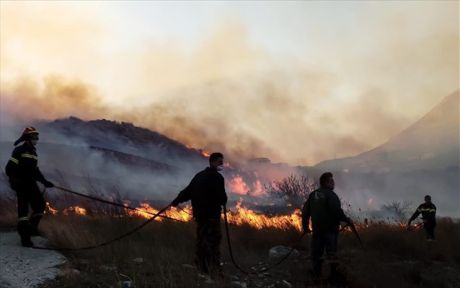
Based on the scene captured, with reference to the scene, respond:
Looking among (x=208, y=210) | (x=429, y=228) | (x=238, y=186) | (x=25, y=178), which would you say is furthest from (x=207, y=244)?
(x=238, y=186)

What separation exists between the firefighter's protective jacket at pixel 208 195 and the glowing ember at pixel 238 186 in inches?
2281

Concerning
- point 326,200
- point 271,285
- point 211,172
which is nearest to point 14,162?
point 211,172

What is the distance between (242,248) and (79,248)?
4115 millimetres

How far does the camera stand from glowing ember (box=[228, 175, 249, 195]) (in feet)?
217

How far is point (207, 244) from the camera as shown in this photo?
792cm

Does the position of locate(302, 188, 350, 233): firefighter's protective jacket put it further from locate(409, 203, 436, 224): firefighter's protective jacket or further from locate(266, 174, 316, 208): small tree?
locate(266, 174, 316, 208): small tree

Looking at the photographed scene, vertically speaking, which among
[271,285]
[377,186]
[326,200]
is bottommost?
[271,285]

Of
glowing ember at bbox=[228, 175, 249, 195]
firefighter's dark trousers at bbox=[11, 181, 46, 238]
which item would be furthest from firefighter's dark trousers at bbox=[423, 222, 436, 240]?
glowing ember at bbox=[228, 175, 249, 195]

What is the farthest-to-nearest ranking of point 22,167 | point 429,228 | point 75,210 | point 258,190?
point 258,190
point 429,228
point 75,210
point 22,167

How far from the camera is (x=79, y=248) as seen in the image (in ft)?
27.1

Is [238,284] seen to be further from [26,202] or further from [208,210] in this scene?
[26,202]

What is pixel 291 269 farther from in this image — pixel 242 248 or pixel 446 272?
pixel 446 272

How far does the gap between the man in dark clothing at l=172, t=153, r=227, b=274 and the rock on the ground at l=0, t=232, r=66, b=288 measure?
212 centimetres

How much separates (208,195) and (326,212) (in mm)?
2258
